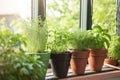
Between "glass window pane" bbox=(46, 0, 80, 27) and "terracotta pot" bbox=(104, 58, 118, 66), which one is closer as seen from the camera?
"glass window pane" bbox=(46, 0, 80, 27)

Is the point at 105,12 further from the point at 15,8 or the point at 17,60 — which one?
the point at 17,60

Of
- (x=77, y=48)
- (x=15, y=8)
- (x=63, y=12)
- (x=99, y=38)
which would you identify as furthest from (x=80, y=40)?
(x=15, y=8)

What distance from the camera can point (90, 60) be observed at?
215 cm

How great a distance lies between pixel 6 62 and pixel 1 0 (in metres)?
0.70

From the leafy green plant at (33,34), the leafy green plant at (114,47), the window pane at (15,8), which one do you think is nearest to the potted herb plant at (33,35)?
the leafy green plant at (33,34)

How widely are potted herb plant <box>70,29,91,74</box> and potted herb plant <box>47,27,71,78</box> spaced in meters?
0.08

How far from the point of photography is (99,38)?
211 centimetres

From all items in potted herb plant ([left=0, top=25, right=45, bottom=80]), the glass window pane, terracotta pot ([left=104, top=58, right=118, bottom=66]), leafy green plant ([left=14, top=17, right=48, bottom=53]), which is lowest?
terracotta pot ([left=104, top=58, right=118, bottom=66])

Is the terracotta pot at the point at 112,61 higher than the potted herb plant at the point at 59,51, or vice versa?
the potted herb plant at the point at 59,51

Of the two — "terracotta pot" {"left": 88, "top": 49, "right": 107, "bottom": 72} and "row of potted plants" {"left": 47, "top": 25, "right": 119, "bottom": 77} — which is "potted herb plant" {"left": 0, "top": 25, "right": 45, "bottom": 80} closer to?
"row of potted plants" {"left": 47, "top": 25, "right": 119, "bottom": 77}

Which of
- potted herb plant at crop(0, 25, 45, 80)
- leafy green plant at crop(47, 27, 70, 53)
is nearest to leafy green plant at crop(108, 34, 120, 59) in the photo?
leafy green plant at crop(47, 27, 70, 53)

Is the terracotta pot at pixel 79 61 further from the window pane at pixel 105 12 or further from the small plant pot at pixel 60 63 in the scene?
the window pane at pixel 105 12

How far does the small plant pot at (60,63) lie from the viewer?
1.86 metres

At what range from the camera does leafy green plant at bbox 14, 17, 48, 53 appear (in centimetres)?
178
